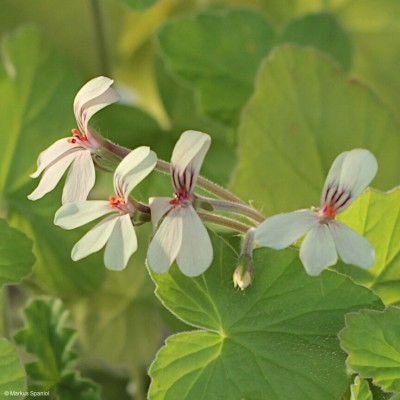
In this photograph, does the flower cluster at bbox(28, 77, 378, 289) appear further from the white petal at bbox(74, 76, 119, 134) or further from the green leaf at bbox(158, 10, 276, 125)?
the green leaf at bbox(158, 10, 276, 125)

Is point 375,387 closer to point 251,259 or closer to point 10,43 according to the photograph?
point 251,259

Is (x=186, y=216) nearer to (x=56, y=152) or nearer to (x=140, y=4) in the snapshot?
(x=56, y=152)

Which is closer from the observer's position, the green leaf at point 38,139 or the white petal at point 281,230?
the white petal at point 281,230

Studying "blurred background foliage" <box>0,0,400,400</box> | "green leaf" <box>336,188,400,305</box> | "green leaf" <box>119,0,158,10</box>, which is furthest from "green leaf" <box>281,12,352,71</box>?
"green leaf" <box>336,188,400,305</box>

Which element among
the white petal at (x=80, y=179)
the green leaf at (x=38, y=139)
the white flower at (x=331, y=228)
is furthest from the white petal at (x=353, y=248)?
the green leaf at (x=38, y=139)

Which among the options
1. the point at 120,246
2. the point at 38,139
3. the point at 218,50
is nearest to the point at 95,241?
the point at 120,246

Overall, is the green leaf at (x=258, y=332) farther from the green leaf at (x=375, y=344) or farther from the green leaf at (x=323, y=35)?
the green leaf at (x=323, y=35)
